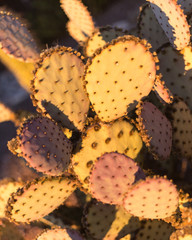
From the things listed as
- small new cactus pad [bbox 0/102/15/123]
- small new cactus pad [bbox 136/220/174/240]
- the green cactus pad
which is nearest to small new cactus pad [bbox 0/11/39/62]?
small new cactus pad [bbox 0/102/15/123]

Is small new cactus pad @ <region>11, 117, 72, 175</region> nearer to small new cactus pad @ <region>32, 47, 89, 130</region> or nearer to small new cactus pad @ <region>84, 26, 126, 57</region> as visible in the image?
small new cactus pad @ <region>32, 47, 89, 130</region>

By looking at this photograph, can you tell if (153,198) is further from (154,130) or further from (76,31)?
(76,31)

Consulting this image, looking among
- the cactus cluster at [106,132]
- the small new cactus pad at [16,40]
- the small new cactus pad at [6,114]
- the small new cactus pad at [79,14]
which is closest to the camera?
the cactus cluster at [106,132]

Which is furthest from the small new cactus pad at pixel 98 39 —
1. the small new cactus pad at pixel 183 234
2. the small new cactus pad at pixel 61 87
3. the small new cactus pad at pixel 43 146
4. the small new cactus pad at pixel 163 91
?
the small new cactus pad at pixel 183 234

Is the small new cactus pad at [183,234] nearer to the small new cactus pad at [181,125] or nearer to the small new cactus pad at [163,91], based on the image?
the small new cactus pad at [181,125]

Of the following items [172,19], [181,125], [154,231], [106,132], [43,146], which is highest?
[172,19]

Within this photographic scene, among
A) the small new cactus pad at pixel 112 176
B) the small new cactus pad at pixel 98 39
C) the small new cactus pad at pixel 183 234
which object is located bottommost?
the small new cactus pad at pixel 183 234

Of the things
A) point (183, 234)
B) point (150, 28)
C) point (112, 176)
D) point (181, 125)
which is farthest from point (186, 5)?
point (183, 234)
